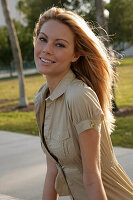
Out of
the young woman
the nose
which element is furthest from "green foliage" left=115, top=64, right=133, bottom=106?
the nose

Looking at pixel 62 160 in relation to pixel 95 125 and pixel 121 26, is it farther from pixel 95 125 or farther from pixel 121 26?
pixel 121 26

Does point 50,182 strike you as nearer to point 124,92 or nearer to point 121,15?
point 124,92

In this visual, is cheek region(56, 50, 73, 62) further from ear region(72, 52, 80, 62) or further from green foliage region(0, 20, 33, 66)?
green foliage region(0, 20, 33, 66)

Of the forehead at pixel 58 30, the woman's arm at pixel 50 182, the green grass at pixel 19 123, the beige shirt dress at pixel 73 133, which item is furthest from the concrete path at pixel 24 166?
the forehead at pixel 58 30

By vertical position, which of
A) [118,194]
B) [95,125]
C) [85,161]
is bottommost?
[118,194]

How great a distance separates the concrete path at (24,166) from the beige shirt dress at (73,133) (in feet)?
5.35

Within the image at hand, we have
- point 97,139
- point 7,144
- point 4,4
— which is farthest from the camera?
point 4,4

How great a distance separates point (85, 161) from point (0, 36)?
116 feet

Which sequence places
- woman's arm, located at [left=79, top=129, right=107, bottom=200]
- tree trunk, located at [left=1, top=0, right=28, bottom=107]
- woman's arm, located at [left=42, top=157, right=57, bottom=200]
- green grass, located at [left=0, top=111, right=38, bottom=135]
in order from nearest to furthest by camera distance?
woman's arm, located at [left=79, top=129, right=107, bottom=200] < woman's arm, located at [left=42, top=157, right=57, bottom=200] < green grass, located at [left=0, top=111, right=38, bottom=135] < tree trunk, located at [left=1, top=0, right=28, bottom=107]

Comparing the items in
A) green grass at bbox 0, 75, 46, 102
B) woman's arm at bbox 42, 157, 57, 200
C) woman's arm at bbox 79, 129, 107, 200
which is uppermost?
woman's arm at bbox 79, 129, 107, 200

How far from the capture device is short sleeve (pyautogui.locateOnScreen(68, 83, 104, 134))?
2.15 meters

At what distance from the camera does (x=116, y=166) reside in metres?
2.43

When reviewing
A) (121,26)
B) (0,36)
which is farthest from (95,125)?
(121,26)

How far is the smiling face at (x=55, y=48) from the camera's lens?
2375 millimetres
